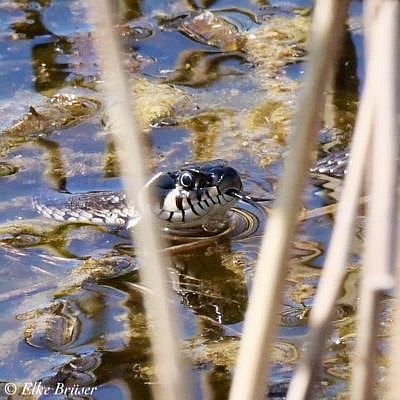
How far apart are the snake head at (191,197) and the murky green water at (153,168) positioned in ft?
0.23

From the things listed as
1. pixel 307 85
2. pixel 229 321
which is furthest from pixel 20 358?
pixel 307 85

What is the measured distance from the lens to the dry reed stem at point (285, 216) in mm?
1113

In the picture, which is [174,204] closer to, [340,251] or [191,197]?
[191,197]

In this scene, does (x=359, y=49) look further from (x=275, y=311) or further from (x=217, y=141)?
(x=275, y=311)

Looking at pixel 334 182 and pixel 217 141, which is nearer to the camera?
pixel 334 182

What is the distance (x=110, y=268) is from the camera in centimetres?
289

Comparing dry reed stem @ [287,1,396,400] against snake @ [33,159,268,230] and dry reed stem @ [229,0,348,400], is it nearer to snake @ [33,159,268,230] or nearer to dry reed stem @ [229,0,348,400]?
dry reed stem @ [229,0,348,400]

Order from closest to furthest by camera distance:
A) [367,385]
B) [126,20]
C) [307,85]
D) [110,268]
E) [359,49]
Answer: [307,85], [367,385], [110,268], [359,49], [126,20]

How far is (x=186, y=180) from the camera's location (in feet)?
10.7

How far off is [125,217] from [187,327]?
74cm

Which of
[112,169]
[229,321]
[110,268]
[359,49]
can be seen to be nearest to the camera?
[229,321]

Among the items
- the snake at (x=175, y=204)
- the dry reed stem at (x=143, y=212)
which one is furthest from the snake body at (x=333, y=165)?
the dry reed stem at (x=143, y=212)

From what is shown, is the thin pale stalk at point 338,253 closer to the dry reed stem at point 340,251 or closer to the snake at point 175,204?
the dry reed stem at point 340,251
